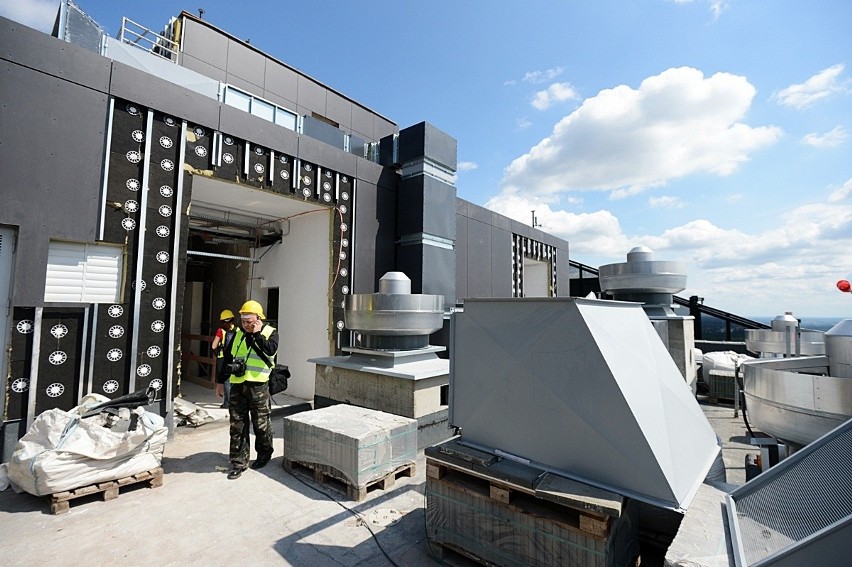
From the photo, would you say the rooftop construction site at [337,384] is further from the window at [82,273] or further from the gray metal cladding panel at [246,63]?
the gray metal cladding panel at [246,63]

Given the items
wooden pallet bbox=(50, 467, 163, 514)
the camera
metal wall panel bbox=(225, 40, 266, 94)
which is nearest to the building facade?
metal wall panel bbox=(225, 40, 266, 94)

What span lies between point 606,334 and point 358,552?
2.65m

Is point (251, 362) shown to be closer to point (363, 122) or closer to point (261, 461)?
point (261, 461)

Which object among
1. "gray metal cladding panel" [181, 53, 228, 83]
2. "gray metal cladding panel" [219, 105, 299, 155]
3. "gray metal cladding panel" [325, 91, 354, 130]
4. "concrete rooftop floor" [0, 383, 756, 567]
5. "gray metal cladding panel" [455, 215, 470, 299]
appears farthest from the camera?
"gray metal cladding panel" [325, 91, 354, 130]

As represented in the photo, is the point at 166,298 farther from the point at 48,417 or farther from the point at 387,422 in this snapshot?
the point at 387,422

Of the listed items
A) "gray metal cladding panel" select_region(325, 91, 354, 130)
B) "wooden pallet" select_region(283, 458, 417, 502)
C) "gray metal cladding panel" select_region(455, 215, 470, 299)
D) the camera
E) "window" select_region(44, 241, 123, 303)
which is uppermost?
"gray metal cladding panel" select_region(325, 91, 354, 130)

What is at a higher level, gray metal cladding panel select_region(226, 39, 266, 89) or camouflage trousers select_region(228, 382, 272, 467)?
gray metal cladding panel select_region(226, 39, 266, 89)

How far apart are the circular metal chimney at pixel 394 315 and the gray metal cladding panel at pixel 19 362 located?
4065 millimetres

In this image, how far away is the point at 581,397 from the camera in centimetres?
266

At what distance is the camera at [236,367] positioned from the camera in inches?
187

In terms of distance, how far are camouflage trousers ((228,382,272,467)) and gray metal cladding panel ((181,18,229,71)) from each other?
435 inches

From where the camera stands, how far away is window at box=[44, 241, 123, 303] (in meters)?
5.13

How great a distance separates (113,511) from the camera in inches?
149

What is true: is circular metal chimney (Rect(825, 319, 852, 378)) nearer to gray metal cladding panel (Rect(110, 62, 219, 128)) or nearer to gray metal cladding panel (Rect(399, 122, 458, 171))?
gray metal cladding panel (Rect(399, 122, 458, 171))
